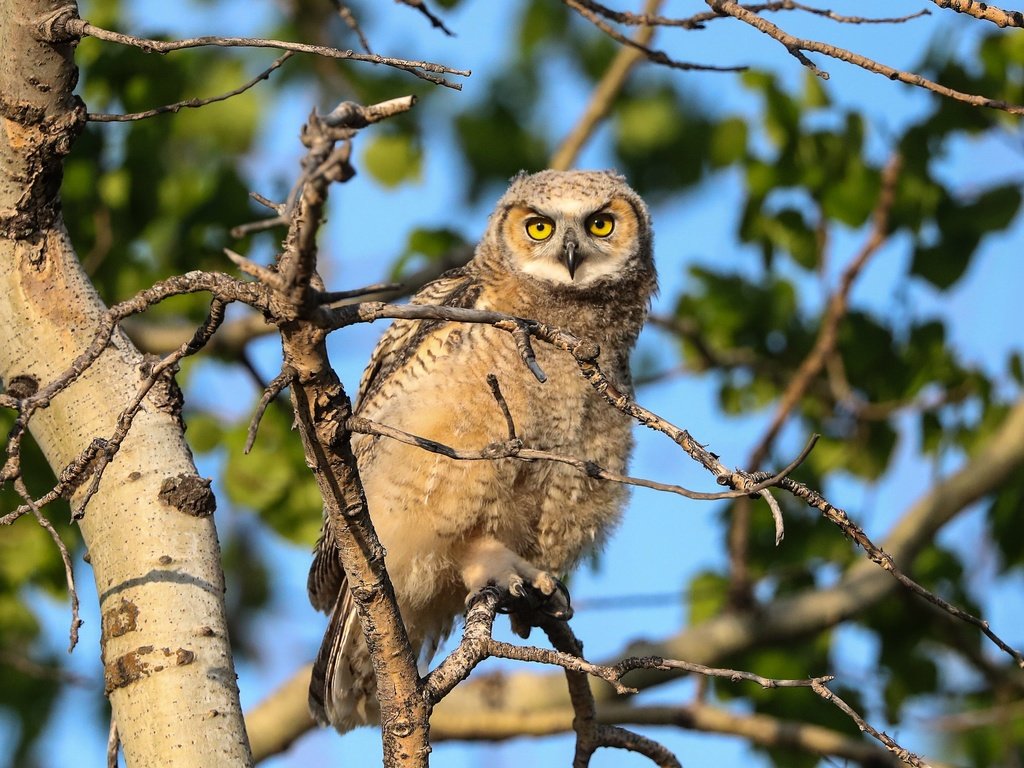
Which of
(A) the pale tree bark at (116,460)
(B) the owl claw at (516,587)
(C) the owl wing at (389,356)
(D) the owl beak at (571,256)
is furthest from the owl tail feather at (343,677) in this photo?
(A) the pale tree bark at (116,460)

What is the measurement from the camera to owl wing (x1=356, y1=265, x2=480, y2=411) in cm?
427

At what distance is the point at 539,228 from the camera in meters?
4.70

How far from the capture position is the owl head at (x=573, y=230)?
448 centimetres

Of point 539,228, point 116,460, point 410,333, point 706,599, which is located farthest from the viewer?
point 706,599

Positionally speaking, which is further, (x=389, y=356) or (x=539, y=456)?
(x=389, y=356)

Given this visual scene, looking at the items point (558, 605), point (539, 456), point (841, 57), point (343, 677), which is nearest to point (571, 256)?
point (558, 605)

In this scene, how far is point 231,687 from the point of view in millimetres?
2473

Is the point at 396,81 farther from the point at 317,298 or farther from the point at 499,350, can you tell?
the point at 317,298

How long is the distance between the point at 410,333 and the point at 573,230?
27.9 inches

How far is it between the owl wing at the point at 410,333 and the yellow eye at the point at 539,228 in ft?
0.89

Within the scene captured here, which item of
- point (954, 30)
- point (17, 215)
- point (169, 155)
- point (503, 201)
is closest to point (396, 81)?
point (169, 155)

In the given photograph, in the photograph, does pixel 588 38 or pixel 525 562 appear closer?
pixel 525 562

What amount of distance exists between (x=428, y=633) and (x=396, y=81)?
328cm

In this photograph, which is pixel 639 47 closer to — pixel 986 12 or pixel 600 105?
pixel 986 12
